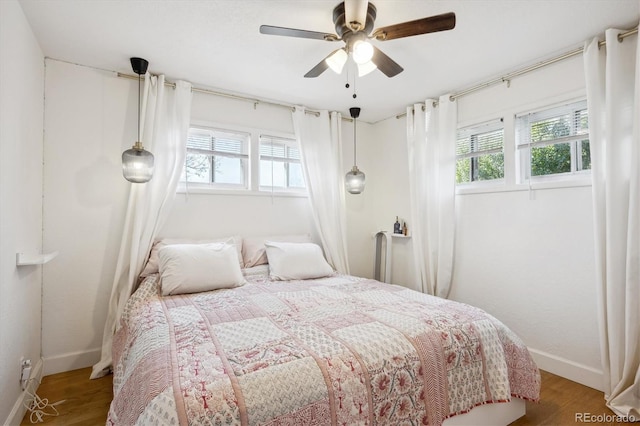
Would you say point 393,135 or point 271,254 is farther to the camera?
point 393,135

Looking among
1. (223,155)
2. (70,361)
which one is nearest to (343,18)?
(223,155)

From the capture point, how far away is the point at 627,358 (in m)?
2.00

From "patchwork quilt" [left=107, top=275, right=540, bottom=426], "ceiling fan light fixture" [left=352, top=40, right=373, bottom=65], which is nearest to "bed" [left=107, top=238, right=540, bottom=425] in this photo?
"patchwork quilt" [left=107, top=275, right=540, bottom=426]

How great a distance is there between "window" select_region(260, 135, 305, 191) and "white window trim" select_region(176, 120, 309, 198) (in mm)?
65

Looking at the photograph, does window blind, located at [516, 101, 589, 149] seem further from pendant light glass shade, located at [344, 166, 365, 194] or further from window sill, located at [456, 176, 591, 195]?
pendant light glass shade, located at [344, 166, 365, 194]

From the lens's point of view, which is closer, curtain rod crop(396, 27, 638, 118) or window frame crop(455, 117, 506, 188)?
curtain rod crop(396, 27, 638, 118)

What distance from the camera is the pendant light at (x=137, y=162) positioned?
2.41 meters

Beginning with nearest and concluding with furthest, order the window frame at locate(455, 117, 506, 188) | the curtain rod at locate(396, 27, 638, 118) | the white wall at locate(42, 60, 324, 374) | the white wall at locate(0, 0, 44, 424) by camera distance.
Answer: the white wall at locate(0, 0, 44, 424), the curtain rod at locate(396, 27, 638, 118), the white wall at locate(42, 60, 324, 374), the window frame at locate(455, 117, 506, 188)

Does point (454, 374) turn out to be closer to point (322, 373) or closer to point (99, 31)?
point (322, 373)

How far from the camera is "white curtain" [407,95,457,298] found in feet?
10.2

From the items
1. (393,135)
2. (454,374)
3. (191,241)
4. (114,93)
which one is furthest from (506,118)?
(114,93)

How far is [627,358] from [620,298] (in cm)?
37

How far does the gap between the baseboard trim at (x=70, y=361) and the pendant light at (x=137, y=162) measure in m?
1.46

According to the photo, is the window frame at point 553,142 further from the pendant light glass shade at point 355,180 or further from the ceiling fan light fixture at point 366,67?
the ceiling fan light fixture at point 366,67
